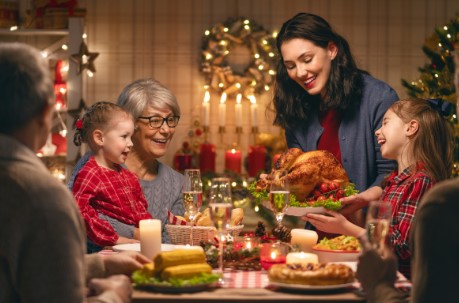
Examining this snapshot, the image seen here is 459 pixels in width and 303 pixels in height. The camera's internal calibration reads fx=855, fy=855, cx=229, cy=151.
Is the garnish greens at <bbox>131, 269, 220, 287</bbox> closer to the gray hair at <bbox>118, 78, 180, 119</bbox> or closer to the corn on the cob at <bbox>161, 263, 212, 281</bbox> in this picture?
the corn on the cob at <bbox>161, 263, 212, 281</bbox>

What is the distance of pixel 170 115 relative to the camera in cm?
391

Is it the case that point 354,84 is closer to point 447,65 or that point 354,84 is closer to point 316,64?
point 316,64

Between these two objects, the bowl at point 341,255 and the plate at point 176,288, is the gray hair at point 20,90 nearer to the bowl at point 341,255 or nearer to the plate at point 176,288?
the plate at point 176,288

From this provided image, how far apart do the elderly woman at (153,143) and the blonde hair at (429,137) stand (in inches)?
40.5

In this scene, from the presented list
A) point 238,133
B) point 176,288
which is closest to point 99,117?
point 176,288

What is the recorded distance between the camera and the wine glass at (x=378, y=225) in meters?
2.09

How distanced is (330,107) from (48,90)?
2168 millimetres

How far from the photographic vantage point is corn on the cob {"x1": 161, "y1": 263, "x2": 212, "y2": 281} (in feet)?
7.39

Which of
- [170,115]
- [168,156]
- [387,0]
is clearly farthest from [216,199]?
[387,0]

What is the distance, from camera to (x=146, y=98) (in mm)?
3912

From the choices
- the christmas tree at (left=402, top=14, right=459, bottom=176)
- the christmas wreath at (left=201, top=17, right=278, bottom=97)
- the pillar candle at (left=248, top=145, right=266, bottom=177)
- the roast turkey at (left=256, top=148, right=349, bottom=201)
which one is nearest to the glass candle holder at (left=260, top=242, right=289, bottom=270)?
the roast turkey at (left=256, top=148, right=349, bottom=201)

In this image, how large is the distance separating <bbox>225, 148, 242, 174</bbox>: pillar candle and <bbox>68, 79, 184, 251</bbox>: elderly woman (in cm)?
278

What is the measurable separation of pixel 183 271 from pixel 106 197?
1364mm

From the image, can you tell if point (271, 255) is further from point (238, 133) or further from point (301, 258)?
point (238, 133)
